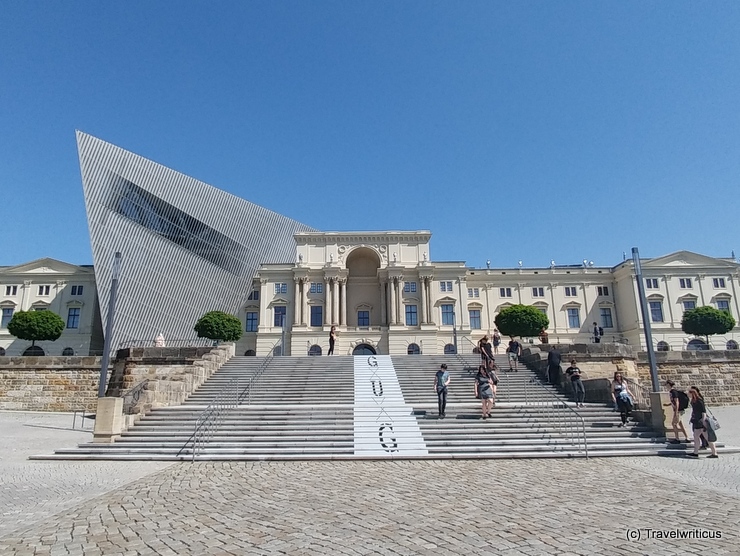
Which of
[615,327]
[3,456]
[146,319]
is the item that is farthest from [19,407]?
[615,327]

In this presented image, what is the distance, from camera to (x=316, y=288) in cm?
4706

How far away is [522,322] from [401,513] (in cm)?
3564

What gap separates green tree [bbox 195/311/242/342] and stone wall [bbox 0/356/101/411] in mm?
14364

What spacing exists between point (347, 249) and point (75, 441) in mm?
34783

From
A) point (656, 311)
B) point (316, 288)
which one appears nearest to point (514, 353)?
point (316, 288)

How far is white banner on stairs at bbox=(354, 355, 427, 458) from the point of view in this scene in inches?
459

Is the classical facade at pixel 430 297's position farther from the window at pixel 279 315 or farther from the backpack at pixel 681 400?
the backpack at pixel 681 400

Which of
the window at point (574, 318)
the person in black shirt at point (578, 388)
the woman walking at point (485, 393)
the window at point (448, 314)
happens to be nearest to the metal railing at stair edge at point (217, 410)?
the woman walking at point (485, 393)

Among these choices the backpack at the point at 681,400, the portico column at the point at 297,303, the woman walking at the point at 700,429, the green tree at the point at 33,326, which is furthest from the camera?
the portico column at the point at 297,303

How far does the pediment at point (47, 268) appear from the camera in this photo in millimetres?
48531

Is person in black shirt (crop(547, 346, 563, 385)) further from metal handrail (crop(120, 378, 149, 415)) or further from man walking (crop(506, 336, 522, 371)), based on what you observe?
metal handrail (crop(120, 378, 149, 415))

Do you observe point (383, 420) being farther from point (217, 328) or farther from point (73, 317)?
point (73, 317)

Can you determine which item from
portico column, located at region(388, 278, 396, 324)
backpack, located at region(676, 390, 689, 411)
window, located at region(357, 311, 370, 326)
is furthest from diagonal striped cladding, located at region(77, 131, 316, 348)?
backpack, located at region(676, 390, 689, 411)

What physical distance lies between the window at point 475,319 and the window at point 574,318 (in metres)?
9.18
